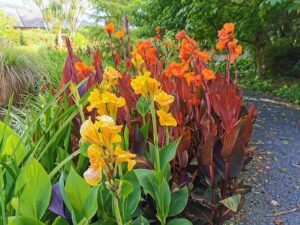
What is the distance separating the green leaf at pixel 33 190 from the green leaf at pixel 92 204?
5.8 inches

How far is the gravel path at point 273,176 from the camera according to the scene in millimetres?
2178

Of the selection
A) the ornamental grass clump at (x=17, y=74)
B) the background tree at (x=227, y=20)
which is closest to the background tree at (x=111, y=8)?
the background tree at (x=227, y=20)

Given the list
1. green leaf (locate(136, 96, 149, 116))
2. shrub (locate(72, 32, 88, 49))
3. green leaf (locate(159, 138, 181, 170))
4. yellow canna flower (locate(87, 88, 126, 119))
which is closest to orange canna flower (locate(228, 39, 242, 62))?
green leaf (locate(136, 96, 149, 116))

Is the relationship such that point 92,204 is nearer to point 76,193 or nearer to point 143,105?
point 76,193

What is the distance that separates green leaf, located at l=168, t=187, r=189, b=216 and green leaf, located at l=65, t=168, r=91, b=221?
1.21 feet

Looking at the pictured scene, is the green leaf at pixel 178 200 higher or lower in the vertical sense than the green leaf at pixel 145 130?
lower

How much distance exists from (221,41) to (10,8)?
33.3m

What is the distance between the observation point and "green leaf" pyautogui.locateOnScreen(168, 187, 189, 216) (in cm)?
133

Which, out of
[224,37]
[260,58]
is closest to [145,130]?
[224,37]

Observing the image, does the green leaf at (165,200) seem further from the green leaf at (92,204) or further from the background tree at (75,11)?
the background tree at (75,11)

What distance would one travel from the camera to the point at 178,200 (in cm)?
135

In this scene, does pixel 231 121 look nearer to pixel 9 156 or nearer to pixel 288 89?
pixel 9 156

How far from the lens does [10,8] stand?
3161 cm

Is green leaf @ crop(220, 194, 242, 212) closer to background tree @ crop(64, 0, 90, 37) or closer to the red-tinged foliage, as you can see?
the red-tinged foliage
